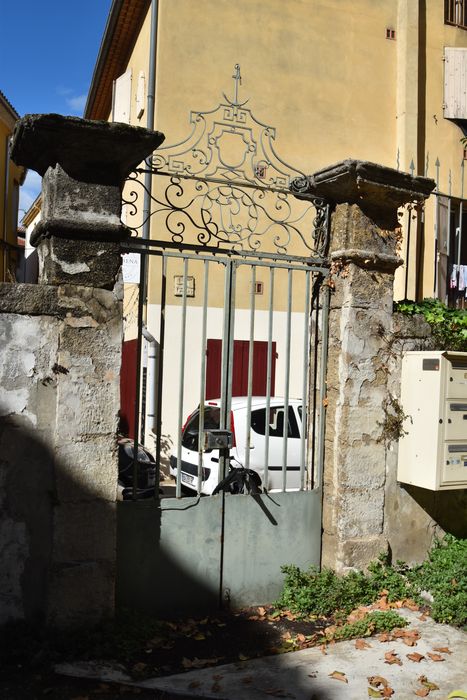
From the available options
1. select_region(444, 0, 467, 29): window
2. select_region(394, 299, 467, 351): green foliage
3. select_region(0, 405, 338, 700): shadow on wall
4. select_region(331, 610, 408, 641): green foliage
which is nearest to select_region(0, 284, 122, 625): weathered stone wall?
select_region(0, 405, 338, 700): shadow on wall

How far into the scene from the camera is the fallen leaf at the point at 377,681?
373cm

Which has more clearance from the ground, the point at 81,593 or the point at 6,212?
the point at 6,212

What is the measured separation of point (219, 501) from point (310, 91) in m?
9.07

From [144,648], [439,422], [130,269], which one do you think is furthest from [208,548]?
[130,269]

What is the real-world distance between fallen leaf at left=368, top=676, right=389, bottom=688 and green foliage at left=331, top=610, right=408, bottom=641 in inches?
20.7

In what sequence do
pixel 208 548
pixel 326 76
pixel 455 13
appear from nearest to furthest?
pixel 208 548 → pixel 326 76 → pixel 455 13

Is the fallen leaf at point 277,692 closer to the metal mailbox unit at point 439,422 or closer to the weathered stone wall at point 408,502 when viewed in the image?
the weathered stone wall at point 408,502

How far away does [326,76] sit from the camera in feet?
38.6

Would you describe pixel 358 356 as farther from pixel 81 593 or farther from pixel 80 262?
pixel 81 593

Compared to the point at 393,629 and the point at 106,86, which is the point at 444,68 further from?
the point at 393,629

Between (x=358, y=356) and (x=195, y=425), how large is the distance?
9.34 feet

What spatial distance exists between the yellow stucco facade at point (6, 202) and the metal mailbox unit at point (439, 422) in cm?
1461

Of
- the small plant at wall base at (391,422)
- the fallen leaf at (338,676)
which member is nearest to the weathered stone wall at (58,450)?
the fallen leaf at (338,676)

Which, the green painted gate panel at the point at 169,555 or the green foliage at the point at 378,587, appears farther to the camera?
the green foliage at the point at 378,587
